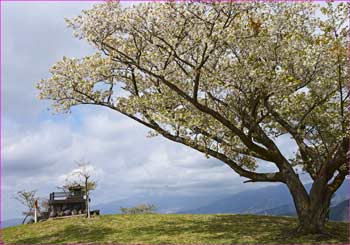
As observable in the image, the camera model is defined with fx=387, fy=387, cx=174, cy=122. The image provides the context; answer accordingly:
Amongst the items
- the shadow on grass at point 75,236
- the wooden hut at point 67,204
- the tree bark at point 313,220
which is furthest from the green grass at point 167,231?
the wooden hut at point 67,204

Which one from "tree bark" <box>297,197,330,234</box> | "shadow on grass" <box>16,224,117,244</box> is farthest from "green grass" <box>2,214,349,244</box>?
"tree bark" <box>297,197,330,234</box>

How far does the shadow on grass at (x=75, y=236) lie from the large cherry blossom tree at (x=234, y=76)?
7.32m

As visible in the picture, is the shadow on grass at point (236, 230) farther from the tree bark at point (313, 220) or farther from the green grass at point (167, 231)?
the tree bark at point (313, 220)

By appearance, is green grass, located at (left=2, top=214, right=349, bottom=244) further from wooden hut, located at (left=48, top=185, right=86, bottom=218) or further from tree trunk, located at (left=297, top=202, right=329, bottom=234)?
wooden hut, located at (left=48, top=185, right=86, bottom=218)

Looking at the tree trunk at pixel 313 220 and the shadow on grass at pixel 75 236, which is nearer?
the tree trunk at pixel 313 220

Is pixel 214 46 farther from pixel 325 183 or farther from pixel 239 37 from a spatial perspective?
pixel 325 183

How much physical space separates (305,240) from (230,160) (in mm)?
6030

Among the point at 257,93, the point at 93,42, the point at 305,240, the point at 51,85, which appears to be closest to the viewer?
the point at 305,240

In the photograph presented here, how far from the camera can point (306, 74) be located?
20.1m

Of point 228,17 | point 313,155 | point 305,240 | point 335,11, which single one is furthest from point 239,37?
point 305,240

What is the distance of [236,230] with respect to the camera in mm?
23422

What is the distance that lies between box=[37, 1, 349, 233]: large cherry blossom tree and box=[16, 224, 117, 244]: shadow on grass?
732 cm

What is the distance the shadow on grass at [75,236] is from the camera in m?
22.6

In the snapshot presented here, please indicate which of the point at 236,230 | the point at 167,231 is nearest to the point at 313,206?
the point at 236,230
